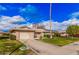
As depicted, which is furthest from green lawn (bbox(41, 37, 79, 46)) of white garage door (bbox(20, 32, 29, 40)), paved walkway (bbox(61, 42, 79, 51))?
white garage door (bbox(20, 32, 29, 40))

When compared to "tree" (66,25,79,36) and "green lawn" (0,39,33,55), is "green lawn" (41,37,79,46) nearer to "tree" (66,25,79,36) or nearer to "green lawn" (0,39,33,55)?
"tree" (66,25,79,36)

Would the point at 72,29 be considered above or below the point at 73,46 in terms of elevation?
above

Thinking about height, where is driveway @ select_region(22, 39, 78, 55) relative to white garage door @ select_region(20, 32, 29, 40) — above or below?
below

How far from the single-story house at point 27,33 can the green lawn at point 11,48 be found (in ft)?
0.21

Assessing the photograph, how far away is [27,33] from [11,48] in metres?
0.20

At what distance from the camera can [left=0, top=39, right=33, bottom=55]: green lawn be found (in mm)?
2251

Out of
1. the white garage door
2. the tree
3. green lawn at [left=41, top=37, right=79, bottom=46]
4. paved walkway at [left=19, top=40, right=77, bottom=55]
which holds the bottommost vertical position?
paved walkway at [left=19, top=40, right=77, bottom=55]

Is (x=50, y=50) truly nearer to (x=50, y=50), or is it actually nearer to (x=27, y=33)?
(x=50, y=50)

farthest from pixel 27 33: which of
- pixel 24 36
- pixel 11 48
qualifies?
pixel 11 48

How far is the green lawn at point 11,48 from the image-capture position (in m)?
2.25

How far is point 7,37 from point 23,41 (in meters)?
0.15

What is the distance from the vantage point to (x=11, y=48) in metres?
2.26

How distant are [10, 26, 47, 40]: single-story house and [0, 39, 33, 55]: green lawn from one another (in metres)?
0.06

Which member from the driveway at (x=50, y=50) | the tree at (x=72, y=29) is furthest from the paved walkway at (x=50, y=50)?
the tree at (x=72, y=29)
